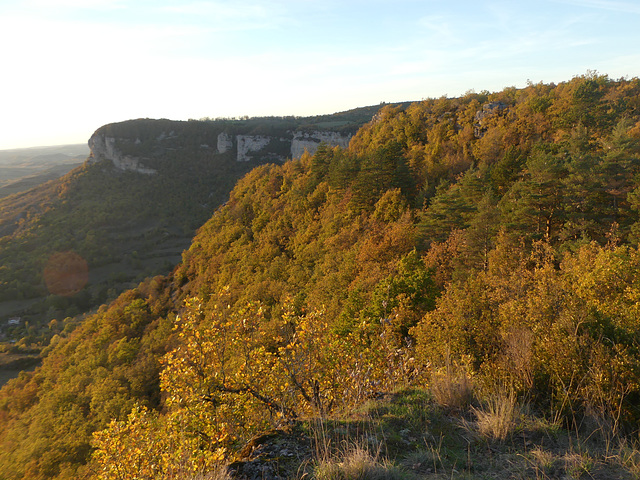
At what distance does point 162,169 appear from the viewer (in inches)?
6644

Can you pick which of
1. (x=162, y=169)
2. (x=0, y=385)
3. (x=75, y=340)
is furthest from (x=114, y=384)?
(x=162, y=169)

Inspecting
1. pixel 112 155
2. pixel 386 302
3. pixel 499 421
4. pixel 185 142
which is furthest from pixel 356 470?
pixel 185 142

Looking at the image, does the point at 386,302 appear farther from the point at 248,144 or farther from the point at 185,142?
the point at 185,142

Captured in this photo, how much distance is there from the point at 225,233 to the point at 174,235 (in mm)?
73342

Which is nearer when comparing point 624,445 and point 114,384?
point 624,445

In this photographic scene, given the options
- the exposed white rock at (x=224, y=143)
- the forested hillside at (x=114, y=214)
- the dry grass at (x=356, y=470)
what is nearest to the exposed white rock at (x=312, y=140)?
the forested hillside at (x=114, y=214)

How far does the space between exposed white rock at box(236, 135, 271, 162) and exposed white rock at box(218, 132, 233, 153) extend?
19.6ft

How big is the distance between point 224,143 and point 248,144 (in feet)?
53.5

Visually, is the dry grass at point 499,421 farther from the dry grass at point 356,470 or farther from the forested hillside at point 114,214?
the forested hillside at point 114,214

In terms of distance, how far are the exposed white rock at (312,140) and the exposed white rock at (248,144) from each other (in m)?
18.4

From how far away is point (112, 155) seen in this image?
165250 mm

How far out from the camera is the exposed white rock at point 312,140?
151 metres

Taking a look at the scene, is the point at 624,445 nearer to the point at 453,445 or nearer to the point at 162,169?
the point at 453,445

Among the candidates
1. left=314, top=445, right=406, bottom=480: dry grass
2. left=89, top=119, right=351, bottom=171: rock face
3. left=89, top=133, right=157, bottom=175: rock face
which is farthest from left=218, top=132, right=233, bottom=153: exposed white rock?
left=314, top=445, right=406, bottom=480: dry grass
